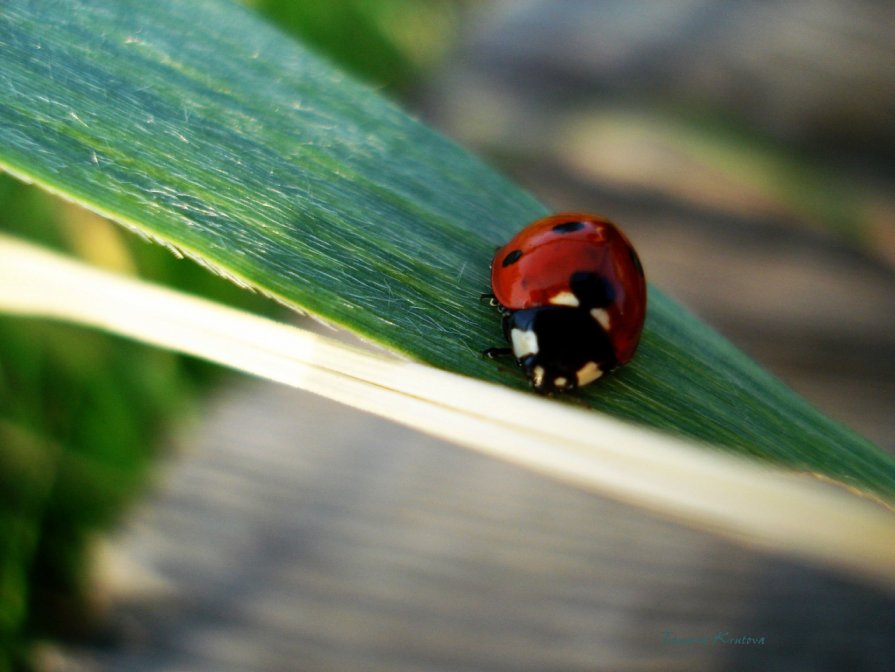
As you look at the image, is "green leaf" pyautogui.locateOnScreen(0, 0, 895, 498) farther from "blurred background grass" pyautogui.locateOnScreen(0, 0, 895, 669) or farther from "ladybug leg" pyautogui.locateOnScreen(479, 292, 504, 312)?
"blurred background grass" pyautogui.locateOnScreen(0, 0, 895, 669)

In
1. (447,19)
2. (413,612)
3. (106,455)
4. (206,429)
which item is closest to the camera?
(413,612)

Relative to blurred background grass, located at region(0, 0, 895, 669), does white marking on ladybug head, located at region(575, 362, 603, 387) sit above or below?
below

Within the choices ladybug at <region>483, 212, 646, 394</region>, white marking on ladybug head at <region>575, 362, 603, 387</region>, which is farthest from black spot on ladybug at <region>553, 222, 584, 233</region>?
white marking on ladybug head at <region>575, 362, 603, 387</region>

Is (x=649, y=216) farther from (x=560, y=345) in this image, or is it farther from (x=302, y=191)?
(x=302, y=191)

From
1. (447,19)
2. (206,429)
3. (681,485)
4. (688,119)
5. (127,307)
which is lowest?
(681,485)

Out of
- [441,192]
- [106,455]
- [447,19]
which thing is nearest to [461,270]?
[441,192]

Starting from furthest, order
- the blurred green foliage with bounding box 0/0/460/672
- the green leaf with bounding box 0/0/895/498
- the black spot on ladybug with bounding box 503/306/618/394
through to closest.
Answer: the blurred green foliage with bounding box 0/0/460/672 < the black spot on ladybug with bounding box 503/306/618/394 < the green leaf with bounding box 0/0/895/498

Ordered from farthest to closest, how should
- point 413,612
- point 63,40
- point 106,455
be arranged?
point 106,455 → point 413,612 → point 63,40

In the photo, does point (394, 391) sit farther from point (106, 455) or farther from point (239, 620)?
point (106, 455)
